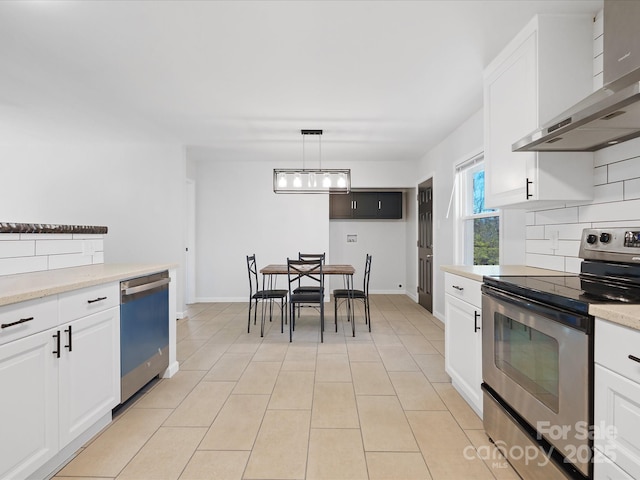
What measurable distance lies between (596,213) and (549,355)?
42.5 inches

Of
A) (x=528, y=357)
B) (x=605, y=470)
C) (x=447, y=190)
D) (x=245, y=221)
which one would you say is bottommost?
(x=605, y=470)

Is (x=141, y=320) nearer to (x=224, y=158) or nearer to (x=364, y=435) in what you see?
(x=364, y=435)

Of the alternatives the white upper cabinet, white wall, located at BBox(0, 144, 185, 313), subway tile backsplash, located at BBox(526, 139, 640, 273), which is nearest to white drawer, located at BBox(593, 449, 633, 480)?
subway tile backsplash, located at BBox(526, 139, 640, 273)

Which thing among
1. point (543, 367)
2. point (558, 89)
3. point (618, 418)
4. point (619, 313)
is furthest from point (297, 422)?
point (558, 89)

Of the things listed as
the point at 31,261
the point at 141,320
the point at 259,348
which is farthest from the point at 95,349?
the point at 259,348

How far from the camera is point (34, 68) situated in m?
2.73

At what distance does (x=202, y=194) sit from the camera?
611cm

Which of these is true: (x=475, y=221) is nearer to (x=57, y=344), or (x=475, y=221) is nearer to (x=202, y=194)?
(x=57, y=344)

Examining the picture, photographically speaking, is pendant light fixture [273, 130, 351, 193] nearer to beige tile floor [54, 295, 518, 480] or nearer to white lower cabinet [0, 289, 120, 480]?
beige tile floor [54, 295, 518, 480]

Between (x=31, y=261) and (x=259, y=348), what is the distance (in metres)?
2.16

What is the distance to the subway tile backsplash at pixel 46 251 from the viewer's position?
1.97 m

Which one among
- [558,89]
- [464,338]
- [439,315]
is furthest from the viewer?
[439,315]

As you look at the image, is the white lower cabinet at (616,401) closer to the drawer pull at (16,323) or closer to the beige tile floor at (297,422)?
the beige tile floor at (297,422)

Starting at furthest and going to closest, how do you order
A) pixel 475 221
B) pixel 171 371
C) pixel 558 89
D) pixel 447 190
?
pixel 447 190 < pixel 475 221 < pixel 171 371 < pixel 558 89
